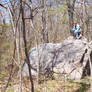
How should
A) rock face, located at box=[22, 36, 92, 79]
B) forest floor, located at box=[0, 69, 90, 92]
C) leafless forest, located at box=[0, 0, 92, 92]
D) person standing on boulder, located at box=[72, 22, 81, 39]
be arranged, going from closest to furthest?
1. leafless forest, located at box=[0, 0, 92, 92]
2. forest floor, located at box=[0, 69, 90, 92]
3. rock face, located at box=[22, 36, 92, 79]
4. person standing on boulder, located at box=[72, 22, 81, 39]

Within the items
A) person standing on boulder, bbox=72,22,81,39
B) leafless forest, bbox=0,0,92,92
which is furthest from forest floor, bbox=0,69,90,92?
person standing on boulder, bbox=72,22,81,39

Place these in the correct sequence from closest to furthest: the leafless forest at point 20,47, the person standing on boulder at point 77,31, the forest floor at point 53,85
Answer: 1. the leafless forest at point 20,47
2. the forest floor at point 53,85
3. the person standing on boulder at point 77,31

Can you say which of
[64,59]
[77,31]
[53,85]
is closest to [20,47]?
[53,85]

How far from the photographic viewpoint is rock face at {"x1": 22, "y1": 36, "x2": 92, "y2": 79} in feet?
21.2

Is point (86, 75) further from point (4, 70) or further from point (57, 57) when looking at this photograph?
point (4, 70)

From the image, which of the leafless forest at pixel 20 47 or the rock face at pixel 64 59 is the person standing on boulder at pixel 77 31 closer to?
the rock face at pixel 64 59

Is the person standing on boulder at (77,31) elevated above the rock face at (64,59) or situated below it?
above

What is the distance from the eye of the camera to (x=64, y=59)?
22.6 ft

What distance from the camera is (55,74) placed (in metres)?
6.53

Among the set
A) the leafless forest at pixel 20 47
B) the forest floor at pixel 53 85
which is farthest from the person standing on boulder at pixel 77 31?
the forest floor at pixel 53 85

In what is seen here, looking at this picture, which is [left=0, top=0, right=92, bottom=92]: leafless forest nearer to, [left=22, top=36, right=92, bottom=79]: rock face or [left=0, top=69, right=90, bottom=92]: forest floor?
[left=0, top=69, right=90, bottom=92]: forest floor

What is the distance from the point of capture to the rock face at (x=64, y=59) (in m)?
6.45

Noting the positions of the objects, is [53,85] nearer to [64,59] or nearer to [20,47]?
[64,59]

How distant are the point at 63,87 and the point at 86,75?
1.47 metres
